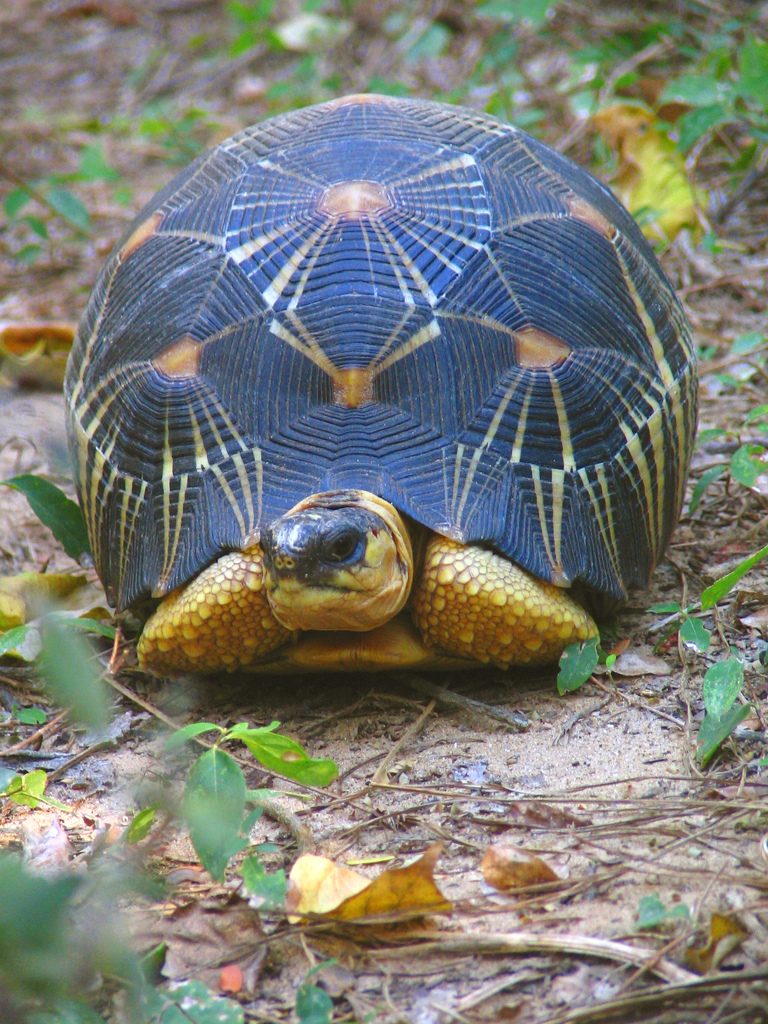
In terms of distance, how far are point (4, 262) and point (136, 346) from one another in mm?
4125

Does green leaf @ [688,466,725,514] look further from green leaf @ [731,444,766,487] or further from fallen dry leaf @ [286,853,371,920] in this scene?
fallen dry leaf @ [286,853,371,920]

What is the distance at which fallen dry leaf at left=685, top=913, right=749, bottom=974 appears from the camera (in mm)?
1847

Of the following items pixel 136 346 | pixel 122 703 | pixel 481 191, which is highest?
pixel 481 191

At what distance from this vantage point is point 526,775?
2594mm

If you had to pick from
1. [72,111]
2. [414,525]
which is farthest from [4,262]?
[414,525]

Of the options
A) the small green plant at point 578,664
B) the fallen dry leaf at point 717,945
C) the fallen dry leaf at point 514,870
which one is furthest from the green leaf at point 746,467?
the fallen dry leaf at point 717,945

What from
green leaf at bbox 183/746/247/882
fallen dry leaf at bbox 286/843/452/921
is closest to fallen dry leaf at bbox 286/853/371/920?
fallen dry leaf at bbox 286/843/452/921

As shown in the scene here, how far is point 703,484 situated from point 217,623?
162 centimetres

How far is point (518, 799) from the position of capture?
2428 millimetres

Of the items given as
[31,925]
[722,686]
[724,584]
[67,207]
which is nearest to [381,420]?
[724,584]

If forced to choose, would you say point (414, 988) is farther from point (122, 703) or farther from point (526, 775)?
point (122, 703)

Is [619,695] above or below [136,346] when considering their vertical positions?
below

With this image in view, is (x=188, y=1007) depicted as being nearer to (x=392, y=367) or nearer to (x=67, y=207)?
(x=392, y=367)

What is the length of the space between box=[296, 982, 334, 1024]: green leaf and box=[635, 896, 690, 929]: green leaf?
1.76 feet
